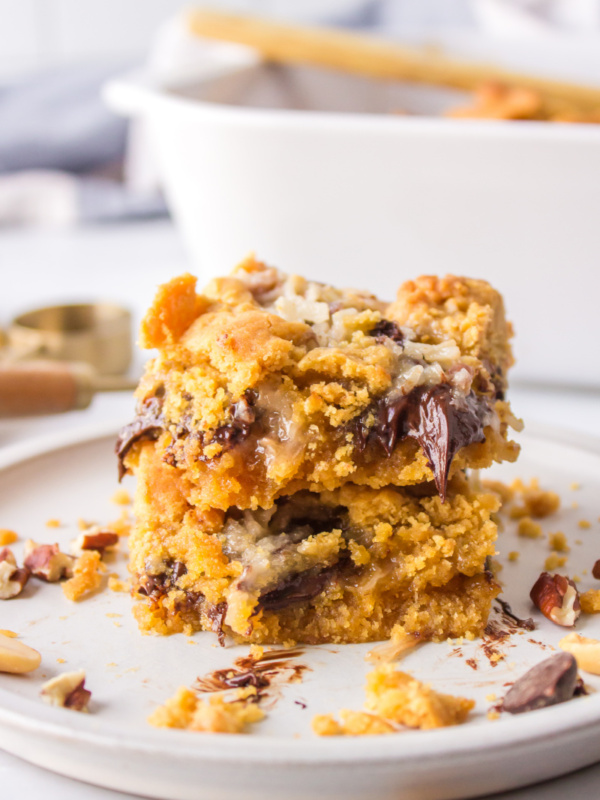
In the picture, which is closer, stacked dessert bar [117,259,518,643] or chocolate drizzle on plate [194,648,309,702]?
chocolate drizzle on plate [194,648,309,702]

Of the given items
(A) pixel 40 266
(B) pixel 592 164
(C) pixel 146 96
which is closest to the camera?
(B) pixel 592 164

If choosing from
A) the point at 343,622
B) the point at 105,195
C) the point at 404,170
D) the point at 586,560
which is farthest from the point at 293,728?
the point at 105,195

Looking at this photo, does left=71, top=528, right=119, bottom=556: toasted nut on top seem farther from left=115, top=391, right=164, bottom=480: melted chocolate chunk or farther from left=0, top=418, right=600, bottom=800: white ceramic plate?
left=115, top=391, right=164, bottom=480: melted chocolate chunk

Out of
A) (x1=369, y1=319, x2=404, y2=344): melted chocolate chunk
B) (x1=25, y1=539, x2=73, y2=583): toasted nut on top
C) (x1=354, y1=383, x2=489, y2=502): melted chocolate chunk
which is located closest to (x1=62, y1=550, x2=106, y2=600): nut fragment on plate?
(x1=25, y1=539, x2=73, y2=583): toasted nut on top

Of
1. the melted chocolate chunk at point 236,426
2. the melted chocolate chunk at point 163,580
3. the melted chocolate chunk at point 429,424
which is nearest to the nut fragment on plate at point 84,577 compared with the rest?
the melted chocolate chunk at point 163,580

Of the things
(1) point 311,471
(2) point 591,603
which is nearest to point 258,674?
(1) point 311,471

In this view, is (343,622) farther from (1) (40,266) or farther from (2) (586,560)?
(1) (40,266)

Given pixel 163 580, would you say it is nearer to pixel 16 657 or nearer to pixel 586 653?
pixel 16 657
